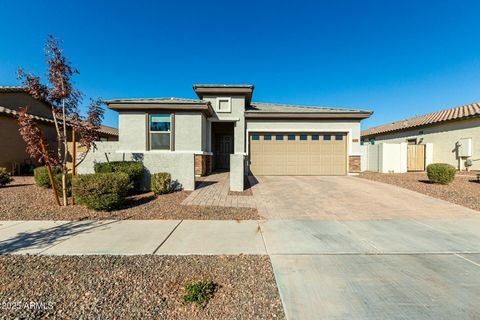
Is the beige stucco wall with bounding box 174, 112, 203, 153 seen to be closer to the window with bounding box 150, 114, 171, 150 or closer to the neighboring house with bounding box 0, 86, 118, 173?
the window with bounding box 150, 114, 171, 150

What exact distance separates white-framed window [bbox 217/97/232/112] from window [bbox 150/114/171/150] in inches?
140

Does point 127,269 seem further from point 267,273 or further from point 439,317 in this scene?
point 439,317

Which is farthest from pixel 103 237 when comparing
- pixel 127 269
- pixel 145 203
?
pixel 145 203

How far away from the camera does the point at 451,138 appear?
48.3ft

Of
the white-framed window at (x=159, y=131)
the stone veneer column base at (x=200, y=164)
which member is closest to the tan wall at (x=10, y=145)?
the white-framed window at (x=159, y=131)

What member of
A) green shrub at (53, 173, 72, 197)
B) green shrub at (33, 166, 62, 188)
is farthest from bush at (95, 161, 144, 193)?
green shrub at (33, 166, 62, 188)

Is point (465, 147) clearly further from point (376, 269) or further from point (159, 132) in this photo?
point (159, 132)

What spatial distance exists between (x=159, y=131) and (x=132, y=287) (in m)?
9.98

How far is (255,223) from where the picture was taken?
485 cm

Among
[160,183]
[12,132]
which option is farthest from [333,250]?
[12,132]

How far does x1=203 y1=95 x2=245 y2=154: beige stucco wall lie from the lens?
43.3 ft

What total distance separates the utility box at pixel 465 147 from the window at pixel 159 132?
1911 centimetres

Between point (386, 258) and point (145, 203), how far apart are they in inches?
246

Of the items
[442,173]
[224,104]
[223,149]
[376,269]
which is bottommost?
[376,269]
